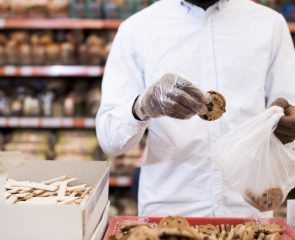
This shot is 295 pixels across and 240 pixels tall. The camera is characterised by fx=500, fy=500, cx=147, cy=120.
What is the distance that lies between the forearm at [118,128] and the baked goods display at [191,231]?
1.43ft

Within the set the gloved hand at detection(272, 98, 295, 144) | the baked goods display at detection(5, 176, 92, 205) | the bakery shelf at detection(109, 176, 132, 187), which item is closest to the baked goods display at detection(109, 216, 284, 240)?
the baked goods display at detection(5, 176, 92, 205)

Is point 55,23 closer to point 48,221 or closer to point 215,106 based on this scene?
point 215,106

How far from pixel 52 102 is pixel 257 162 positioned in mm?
2588

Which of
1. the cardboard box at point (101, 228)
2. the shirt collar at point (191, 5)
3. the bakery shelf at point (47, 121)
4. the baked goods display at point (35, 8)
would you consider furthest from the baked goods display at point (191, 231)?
the baked goods display at point (35, 8)

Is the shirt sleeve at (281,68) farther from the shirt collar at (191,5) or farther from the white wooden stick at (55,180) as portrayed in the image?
the white wooden stick at (55,180)

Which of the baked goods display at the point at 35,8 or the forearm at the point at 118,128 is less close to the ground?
the baked goods display at the point at 35,8

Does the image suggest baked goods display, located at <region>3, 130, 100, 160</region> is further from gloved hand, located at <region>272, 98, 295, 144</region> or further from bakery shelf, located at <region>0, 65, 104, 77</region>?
gloved hand, located at <region>272, 98, 295, 144</region>

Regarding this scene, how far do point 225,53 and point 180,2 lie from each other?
24 cm

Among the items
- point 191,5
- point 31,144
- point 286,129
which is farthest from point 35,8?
point 286,129

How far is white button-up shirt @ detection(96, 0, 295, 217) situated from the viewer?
5.30ft

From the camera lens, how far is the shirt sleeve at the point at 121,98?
152 cm

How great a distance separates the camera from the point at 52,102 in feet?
11.9

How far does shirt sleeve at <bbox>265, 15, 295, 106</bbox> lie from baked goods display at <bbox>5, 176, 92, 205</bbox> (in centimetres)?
78

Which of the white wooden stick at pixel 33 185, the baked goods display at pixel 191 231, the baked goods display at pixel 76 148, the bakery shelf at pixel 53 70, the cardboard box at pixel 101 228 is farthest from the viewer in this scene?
the baked goods display at pixel 76 148
